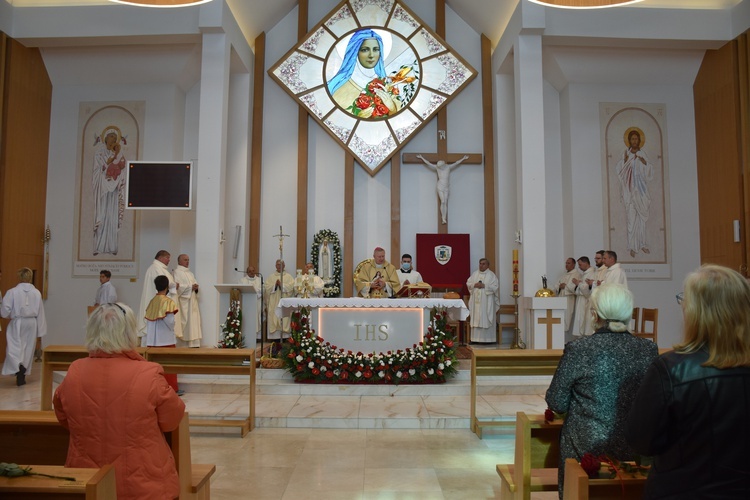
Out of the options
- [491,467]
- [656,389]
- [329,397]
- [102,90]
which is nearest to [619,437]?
[656,389]

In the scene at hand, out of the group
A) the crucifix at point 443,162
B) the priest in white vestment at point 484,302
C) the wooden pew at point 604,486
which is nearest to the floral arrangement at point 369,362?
the priest in white vestment at point 484,302

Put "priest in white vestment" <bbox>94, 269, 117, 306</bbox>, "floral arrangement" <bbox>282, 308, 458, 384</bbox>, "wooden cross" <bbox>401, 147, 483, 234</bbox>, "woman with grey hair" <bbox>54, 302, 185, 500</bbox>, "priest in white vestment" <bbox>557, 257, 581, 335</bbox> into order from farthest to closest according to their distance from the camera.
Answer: "wooden cross" <bbox>401, 147, 483, 234</bbox>
"priest in white vestment" <bbox>557, 257, 581, 335</bbox>
"priest in white vestment" <bbox>94, 269, 117, 306</bbox>
"floral arrangement" <bbox>282, 308, 458, 384</bbox>
"woman with grey hair" <bbox>54, 302, 185, 500</bbox>

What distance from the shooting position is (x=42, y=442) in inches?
116

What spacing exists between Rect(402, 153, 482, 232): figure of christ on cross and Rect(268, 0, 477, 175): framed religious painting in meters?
0.45

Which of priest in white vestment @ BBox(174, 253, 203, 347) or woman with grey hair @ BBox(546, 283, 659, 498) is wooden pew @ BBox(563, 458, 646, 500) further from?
priest in white vestment @ BBox(174, 253, 203, 347)

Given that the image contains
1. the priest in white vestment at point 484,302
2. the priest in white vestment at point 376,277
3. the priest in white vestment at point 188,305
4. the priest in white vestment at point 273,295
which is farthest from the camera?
the priest in white vestment at point 484,302

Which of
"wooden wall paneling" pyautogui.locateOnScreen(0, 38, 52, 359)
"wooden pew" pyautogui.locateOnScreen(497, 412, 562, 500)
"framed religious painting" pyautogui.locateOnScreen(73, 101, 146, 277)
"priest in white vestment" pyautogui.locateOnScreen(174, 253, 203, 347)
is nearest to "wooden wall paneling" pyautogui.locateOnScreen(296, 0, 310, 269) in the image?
"priest in white vestment" pyautogui.locateOnScreen(174, 253, 203, 347)

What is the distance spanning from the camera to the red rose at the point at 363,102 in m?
12.0

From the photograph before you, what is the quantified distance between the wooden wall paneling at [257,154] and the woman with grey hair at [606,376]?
9571 mm

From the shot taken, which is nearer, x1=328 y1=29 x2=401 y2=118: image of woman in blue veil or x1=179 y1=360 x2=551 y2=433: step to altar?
x1=179 y1=360 x2=551 y2=433: step to altar

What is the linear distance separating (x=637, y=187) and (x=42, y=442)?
35.2ft

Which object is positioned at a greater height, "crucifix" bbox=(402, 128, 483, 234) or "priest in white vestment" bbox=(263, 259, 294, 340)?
"crucifix" bbox=(402, 128, 483, 234)

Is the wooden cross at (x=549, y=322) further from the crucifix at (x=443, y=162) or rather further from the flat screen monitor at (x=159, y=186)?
the flat screen monitor at (x=159, y=186)

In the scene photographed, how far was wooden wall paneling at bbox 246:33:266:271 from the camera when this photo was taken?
11.6m
